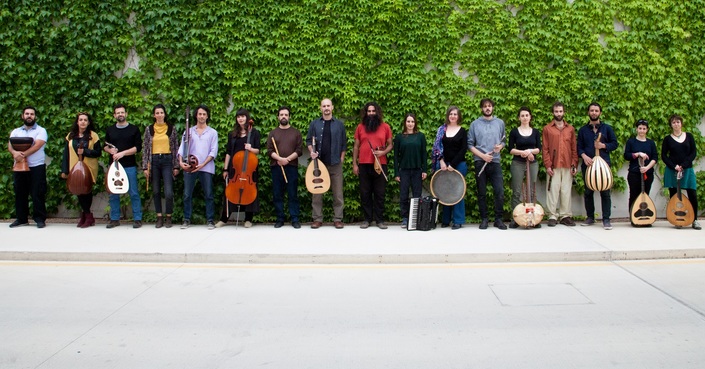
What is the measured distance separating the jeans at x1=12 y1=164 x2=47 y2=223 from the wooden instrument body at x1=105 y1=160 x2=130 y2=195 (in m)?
1.44

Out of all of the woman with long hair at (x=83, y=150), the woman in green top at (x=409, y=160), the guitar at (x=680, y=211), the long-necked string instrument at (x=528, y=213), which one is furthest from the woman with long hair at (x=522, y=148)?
the woman with long hair at (x=83, y=150)

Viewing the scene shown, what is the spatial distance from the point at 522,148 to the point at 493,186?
32.8 inches

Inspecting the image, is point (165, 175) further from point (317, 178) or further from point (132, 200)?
point (317, 178)

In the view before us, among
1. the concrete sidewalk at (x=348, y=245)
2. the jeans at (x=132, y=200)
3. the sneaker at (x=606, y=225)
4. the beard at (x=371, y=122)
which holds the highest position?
the beard at (x=371, y=122)

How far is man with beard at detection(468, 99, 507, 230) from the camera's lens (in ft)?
33.5

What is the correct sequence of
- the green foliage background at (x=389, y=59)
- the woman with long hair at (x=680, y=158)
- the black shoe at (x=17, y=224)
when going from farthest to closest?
1. the green foliage background at (x=389, y=59)
2. the black shoe at (x=17, y=224)
3. the woman with long hair at (x=680, y=158)

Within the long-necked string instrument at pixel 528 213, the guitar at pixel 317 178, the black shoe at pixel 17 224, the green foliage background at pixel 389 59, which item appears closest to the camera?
the long-necked string instrument at pixel 528 213

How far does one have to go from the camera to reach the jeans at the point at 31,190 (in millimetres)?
10609

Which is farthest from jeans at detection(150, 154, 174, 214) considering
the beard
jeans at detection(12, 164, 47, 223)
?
the beard

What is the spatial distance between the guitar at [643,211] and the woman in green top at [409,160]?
144 inches

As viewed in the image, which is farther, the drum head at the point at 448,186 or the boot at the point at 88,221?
the boot at the point at 88,221

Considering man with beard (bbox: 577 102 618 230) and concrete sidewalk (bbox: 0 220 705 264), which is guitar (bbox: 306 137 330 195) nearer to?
concrete sidewalk (bbox: 0 220 705 264)

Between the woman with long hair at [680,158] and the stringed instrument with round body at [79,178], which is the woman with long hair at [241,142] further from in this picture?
the woman with long hair at [680,158]

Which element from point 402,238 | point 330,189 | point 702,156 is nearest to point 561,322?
point 402,238
